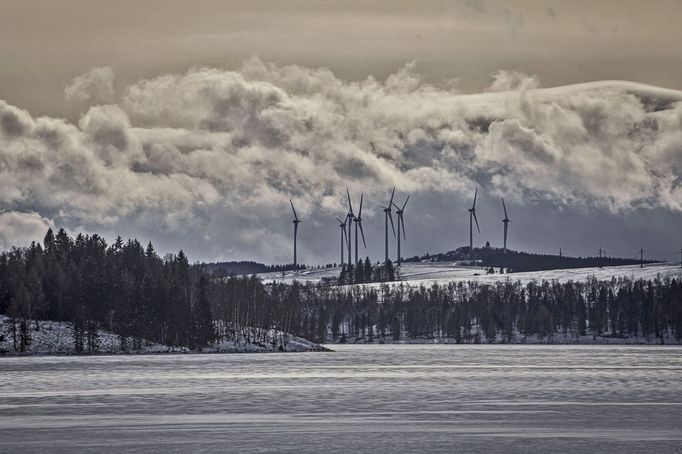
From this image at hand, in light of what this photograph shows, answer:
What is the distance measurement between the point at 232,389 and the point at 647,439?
161 ft

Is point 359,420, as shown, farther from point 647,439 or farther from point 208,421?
point 647,439

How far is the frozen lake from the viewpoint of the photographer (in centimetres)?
5453

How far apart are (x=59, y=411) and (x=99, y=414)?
389cm

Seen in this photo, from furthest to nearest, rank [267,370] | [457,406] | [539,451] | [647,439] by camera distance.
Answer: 1. [267,370]
2. [457,406]
3. [647,439]
4. [539,451]

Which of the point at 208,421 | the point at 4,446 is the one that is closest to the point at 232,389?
the point at 208,421

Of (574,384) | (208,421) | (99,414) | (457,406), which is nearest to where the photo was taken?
(208,421)

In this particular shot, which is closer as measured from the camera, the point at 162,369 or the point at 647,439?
the point at 647,439

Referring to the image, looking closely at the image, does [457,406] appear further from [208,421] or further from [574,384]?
[574,384]

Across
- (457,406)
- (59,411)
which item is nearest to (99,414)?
(59,411)

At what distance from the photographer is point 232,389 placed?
9894 centimetres

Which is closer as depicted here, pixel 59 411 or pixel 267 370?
pixel 59 411

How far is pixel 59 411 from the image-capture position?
245 feet

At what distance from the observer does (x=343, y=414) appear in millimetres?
71000

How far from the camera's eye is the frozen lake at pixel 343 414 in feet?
179
